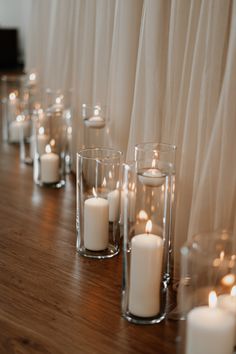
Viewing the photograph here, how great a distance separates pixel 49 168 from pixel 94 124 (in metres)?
0.27

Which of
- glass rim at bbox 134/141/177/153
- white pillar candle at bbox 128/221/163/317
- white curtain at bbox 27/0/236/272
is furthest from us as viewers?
glass rim at bbox 134/141/177/153

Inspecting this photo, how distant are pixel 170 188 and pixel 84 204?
1.02 feet

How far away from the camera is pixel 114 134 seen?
1.96 meters

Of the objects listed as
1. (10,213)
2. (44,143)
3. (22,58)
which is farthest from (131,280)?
(22,58)

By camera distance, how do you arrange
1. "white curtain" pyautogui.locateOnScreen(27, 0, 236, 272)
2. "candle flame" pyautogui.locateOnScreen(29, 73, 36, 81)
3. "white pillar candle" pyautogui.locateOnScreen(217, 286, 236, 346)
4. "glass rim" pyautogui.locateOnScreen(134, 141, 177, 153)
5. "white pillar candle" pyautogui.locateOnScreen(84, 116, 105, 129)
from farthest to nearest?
"candle flame" pyautogui.locateOnScreen(29, 73, 36, 81) < "white pillar candle" pyautogui.locateOnScreen(84, 116, 105, 129) < "glass rim" pyautogui.locateOnScreen(134, 141, 177, 153) < "white curtain" pyautogui.locateOnScreen(27, 0, 236, 272) < "white pillar candle" pyautogui.locateOnScreen(217, 286, 236, 346)

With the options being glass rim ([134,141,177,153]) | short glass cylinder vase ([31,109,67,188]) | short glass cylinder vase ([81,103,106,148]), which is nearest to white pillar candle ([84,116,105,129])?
short glass cylinder vase ([81,103,106,148])

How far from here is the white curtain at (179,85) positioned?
1.37 metres

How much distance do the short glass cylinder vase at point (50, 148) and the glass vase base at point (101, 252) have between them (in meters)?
0.61

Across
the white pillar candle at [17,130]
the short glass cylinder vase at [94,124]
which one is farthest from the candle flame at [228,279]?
the white pillar candle at [17,130]

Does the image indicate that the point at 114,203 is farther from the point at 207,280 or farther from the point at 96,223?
the point at 207,280

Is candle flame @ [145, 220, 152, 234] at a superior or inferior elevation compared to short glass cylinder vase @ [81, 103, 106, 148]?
inferior

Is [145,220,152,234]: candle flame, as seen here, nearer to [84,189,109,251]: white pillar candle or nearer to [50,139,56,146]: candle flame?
[84,189,109,251]: white pillar candle

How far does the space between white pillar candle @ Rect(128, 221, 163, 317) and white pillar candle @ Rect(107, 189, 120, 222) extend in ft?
0.97

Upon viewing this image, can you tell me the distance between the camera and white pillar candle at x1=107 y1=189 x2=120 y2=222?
1.59 m
